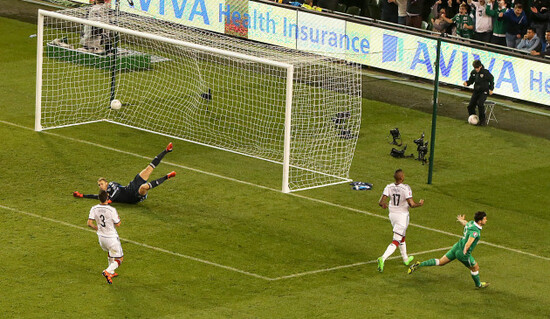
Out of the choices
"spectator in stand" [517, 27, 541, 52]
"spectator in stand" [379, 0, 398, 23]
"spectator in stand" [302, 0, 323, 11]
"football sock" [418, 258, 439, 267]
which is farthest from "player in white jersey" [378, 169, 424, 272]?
"spectator in stand" [379, 0, 398, 23]

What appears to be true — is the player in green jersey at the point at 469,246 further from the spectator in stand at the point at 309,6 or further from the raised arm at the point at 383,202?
the spectator in stand at the point at 309,6

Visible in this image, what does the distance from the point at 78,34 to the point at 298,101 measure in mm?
7704

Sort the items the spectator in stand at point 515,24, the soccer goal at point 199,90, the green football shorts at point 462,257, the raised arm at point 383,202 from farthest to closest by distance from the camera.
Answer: the spectator in stand at point 515,24, the soccer goal at point 199,90, the raised arm at point 383,202, the green football shorts at point 462,257

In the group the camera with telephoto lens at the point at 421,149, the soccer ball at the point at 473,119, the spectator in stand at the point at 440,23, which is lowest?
the camera with telephoto lens at the point at 421,149

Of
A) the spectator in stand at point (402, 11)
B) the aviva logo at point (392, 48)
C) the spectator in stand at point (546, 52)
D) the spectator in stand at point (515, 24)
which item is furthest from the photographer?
the spectator in stand at point (402, 11)

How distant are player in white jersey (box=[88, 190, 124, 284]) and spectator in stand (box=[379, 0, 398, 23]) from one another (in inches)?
719

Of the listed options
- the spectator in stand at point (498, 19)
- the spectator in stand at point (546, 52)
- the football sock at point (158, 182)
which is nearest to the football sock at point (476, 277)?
the football sock at point (158, 182)

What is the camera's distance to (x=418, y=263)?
72.6 feet

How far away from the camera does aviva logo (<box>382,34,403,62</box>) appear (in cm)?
Answer: 3453

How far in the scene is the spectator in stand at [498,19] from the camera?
35375 mm

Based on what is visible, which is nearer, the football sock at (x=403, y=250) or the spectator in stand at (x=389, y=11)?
the football sock at (x=403, y=250)

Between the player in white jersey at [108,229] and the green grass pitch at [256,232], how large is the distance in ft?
1.67

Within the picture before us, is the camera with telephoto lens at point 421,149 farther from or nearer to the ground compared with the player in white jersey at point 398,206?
farther from the ground

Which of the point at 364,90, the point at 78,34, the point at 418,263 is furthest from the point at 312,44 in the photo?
the point at 418,263
